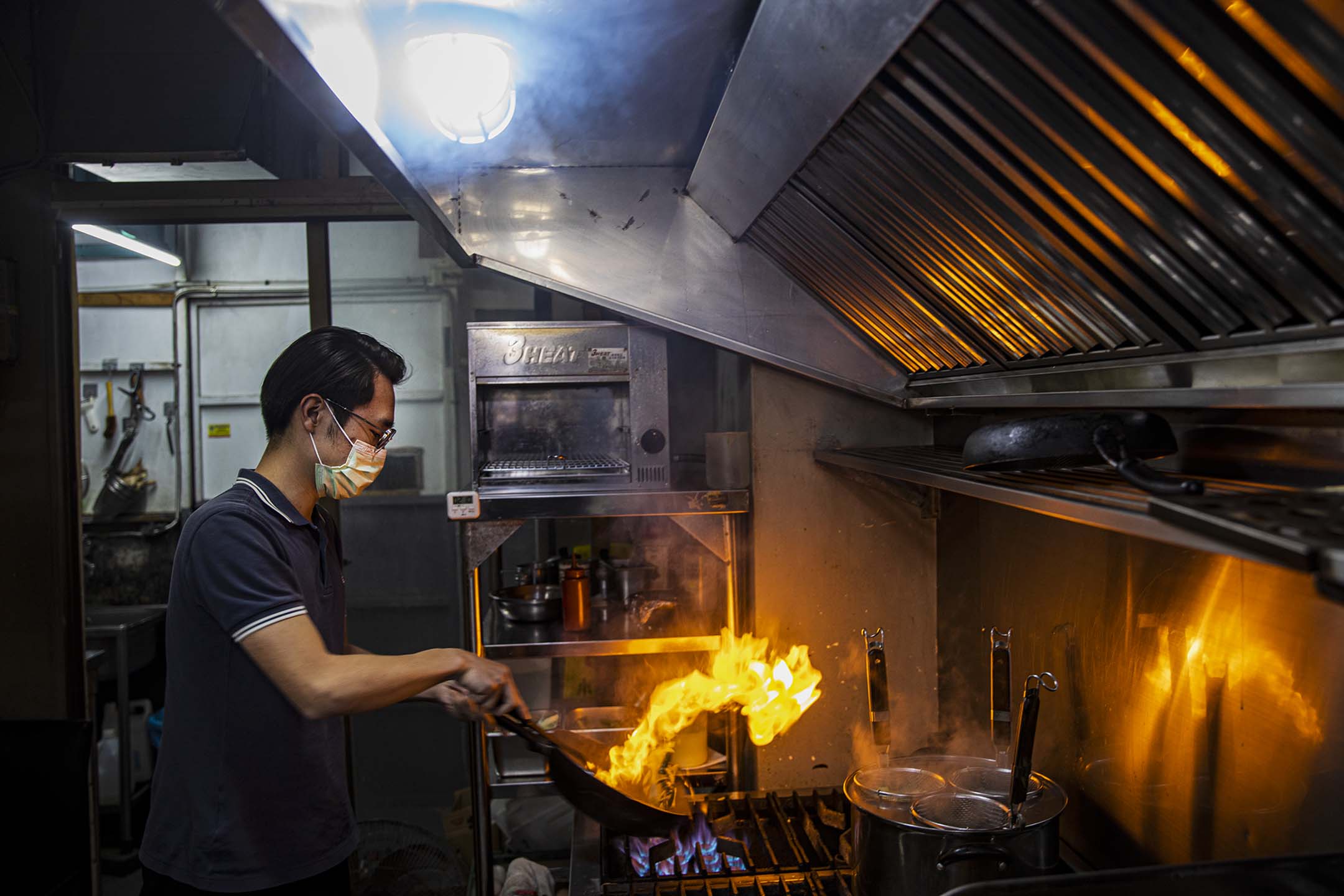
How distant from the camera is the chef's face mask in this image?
1.76m

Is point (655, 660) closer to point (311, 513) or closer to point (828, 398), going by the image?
point (828, 398)

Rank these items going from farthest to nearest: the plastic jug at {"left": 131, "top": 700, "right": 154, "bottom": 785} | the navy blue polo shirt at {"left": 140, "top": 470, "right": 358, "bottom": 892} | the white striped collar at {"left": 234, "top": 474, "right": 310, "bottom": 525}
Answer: the plastic jug at {"left": 131, "top": 700, "right": 154, "bottom": 785} < the white striped collar at {"left": 234, "top": 474, "right": 310, "bottom": 525} < the navy blue polo shirt at {"left": 140, "top": 470, "right": 358, "bottom": 892}

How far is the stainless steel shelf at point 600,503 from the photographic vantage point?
8.44 feet

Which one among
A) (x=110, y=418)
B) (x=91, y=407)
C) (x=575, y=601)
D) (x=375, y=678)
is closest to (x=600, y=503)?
(x=575, y=601)

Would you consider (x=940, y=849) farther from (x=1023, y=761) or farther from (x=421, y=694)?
(x=421, y=694)

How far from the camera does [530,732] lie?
5.71 ft

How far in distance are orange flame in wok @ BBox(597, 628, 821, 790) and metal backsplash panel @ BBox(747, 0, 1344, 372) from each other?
1405mm

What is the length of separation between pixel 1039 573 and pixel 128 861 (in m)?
4.15

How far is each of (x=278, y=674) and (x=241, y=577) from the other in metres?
0.19

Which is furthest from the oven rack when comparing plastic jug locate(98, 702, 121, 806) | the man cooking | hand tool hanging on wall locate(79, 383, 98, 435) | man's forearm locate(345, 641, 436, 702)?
hand tool hanging on wall locate(79, 383, 98, 435)

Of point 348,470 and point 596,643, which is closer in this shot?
point 348,470

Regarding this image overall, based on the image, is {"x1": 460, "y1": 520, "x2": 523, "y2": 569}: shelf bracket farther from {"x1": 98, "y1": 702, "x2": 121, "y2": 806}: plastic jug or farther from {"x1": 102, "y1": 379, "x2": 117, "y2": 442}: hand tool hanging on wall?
{"x1": 102, "y1": 379, "x2": 117, "y2": 442}: hand tool hanging on wall

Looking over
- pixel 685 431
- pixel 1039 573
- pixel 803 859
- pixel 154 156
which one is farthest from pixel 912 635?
pixel 154 156

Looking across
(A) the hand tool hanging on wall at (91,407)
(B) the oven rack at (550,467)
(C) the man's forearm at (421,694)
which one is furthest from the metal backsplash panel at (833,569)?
(A) the hand tool hanging on wall at (91,407)
